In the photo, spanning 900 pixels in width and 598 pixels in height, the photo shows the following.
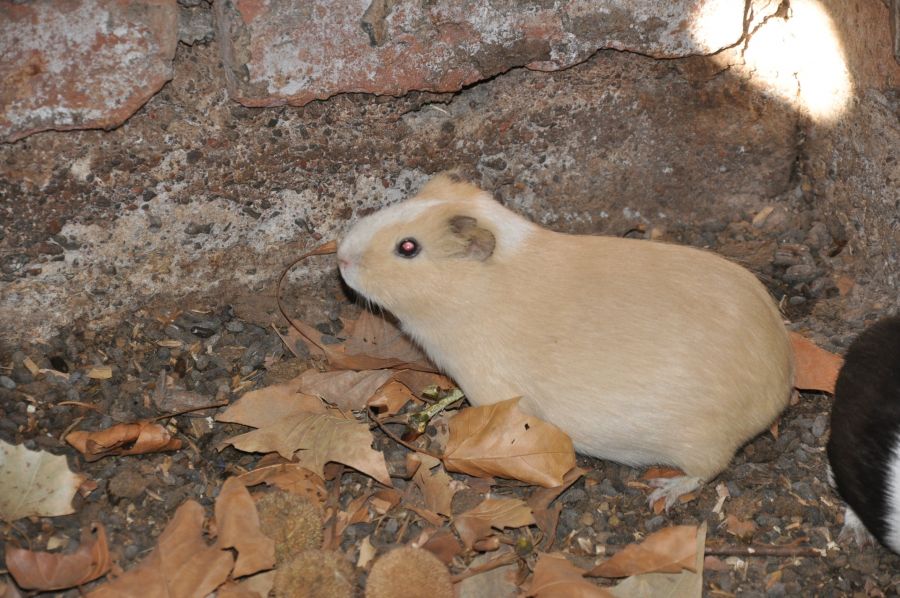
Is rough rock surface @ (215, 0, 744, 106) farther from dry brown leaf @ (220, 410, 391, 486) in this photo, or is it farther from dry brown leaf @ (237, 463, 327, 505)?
dry brown leaf @ (237, 463, 327, 505)

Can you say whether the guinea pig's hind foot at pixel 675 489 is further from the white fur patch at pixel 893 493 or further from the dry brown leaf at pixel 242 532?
the dry brown leaf at pixel 242 532

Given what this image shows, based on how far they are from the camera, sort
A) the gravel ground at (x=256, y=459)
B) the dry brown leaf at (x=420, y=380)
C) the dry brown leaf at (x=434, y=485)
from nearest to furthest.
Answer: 1. the gravel ground at (x=256, y=459)
2. the dry brown leaf at (x=434, y=485)
3. the dry brown leaf at (x=420, y=380)

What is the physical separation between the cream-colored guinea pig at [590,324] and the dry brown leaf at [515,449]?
0.08m

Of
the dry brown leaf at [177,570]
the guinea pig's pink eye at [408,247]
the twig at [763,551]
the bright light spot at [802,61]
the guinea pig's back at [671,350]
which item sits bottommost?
the twig at [763,551]

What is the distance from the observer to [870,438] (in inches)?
109

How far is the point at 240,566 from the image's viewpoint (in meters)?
2.58

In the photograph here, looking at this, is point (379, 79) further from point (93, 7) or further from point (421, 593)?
point (421, 593)

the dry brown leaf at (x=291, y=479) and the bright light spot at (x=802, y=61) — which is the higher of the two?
the bright light spot at (x=802, y=61)

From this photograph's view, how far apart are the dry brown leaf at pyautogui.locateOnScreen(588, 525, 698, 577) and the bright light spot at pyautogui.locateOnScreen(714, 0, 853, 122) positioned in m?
1.70

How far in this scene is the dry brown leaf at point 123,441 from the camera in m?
2.90

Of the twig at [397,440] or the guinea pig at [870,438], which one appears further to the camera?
the twig at [397,440]

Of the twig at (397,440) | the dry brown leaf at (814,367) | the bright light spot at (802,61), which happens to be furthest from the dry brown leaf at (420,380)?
the bright light spot at (802,61)

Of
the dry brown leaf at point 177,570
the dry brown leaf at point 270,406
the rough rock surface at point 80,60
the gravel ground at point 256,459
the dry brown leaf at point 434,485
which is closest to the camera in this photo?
the dry brown leaf at point 177,570

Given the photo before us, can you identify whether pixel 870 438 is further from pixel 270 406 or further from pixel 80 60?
pixel 80 60
